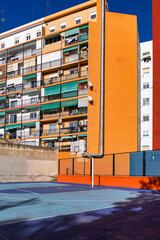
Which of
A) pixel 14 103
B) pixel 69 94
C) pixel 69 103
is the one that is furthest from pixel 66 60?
pixel 14 103

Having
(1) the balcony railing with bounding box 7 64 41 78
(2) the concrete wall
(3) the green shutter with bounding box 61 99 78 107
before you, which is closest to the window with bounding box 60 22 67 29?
(1) the balcony railing with bounding box 7 64 41 78

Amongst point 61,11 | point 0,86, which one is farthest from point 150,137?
point 0,86

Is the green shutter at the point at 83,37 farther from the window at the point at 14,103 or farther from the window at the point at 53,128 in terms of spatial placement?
the window at the point at 14,103

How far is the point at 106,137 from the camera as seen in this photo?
3694cm

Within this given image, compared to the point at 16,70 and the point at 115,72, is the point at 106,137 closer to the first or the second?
the point at 115,72

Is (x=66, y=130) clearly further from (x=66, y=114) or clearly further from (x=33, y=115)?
(x=33, y=115)

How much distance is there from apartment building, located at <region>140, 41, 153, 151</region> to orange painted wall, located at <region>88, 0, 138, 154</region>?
358 cm

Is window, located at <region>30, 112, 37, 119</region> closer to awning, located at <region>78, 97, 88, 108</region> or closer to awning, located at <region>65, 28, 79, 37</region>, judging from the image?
awning, located at <region>78, 97, 88, 108</region>

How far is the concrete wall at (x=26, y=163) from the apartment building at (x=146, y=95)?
13477mm

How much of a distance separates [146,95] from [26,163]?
2074 cm

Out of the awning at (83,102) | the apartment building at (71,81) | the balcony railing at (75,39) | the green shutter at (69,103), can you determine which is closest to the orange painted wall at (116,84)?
the apartment building at (71,81)

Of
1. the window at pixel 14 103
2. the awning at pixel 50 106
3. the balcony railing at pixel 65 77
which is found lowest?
the awning at pixel 50 106

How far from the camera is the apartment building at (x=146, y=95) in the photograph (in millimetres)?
40938

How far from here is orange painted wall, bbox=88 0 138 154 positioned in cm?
3734
